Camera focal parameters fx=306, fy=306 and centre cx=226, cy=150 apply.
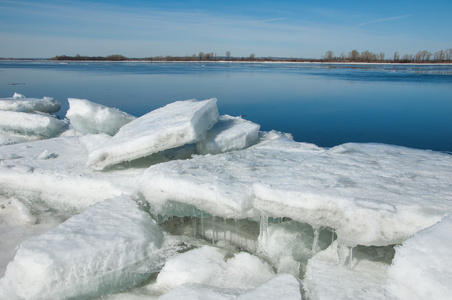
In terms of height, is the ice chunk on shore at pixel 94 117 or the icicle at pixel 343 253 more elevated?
the ice chunk on shore at pixel 94 117

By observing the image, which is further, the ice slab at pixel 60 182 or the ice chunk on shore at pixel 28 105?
the ice chunk on shore at pixel 28 105

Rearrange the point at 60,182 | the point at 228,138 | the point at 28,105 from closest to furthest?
the point at 60,182, the point at 228,138, the point at 28,105

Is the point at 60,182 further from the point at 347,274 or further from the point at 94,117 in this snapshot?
the point at 347,274

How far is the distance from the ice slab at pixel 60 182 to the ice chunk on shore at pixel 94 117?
→ 0.66 m

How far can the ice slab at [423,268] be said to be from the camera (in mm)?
1409

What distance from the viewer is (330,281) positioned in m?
1.88

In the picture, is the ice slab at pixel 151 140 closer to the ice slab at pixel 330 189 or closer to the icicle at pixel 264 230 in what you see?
the ice slab at pixel 330 189

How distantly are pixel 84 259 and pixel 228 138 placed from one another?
2290 mm

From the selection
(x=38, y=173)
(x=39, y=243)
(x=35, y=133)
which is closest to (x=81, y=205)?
(x=38, y=173)

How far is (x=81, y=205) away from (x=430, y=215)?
3151 mm

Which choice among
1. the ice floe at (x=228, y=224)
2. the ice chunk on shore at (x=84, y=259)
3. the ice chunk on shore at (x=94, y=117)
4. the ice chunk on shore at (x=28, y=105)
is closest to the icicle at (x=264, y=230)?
the ice floe at (x=228, y=224)

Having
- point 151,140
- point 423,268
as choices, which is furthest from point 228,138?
point 423,268

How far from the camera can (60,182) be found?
3.49 metres

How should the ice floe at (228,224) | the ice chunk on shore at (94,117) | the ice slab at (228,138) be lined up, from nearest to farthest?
1. the ice floe at (228,224)
2. the ice slab at (228,138)
3. the ice chunk on shore at (94,117)
